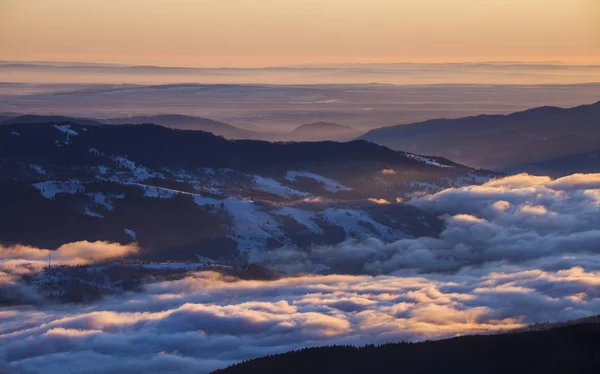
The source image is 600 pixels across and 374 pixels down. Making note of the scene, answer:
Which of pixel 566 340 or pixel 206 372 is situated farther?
pixel 206 372

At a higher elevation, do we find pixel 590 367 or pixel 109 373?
pixel 109 373

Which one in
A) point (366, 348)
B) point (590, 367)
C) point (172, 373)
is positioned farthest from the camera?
point (172, 373)

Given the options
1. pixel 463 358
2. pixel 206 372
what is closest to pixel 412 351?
pixel 463 358

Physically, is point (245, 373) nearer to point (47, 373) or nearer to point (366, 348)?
point (366, 348)

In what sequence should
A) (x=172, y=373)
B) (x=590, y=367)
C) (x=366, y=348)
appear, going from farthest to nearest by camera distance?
1. (x=172, y=373)
2. (x=366, y=348)
3. (x=590, y=367)

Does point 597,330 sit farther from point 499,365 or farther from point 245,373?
point 245,373

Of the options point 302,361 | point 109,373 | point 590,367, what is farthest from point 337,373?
point 109,373
